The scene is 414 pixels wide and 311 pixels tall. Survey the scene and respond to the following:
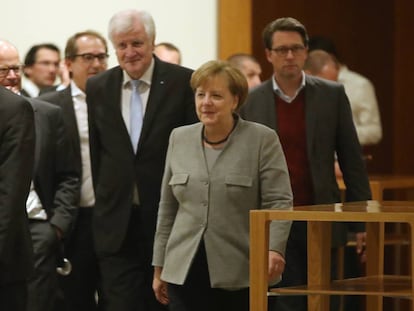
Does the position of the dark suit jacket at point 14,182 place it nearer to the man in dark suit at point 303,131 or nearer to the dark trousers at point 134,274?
the dark trousers at point 134,274

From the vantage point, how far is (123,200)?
19.0ft

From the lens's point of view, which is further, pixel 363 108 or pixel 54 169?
pixel 363 108

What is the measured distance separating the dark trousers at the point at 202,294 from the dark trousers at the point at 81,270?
5.30ft

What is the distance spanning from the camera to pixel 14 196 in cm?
465

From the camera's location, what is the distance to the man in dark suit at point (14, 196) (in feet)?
15.3

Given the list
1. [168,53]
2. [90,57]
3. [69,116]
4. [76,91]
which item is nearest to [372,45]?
[168,53]

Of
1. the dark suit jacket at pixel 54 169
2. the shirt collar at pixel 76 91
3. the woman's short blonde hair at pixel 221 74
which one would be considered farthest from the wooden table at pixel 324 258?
the shirt collar at pixel 76 91

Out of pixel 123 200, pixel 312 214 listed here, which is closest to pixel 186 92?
pixel 123 200

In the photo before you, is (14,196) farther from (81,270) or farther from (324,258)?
(81,270)

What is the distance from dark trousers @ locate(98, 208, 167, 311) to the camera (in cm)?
580

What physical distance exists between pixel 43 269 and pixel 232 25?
9.91 feet

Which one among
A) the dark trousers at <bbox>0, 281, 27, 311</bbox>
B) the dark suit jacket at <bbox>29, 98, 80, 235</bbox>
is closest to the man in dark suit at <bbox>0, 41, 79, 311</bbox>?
the dark suit jacket at <bbox>29, 98, 80, 235</bbox>

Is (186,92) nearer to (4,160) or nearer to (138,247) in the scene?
(138,247)

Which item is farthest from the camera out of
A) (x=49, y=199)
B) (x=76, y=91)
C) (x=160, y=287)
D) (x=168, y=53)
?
(x=168, y=53)
